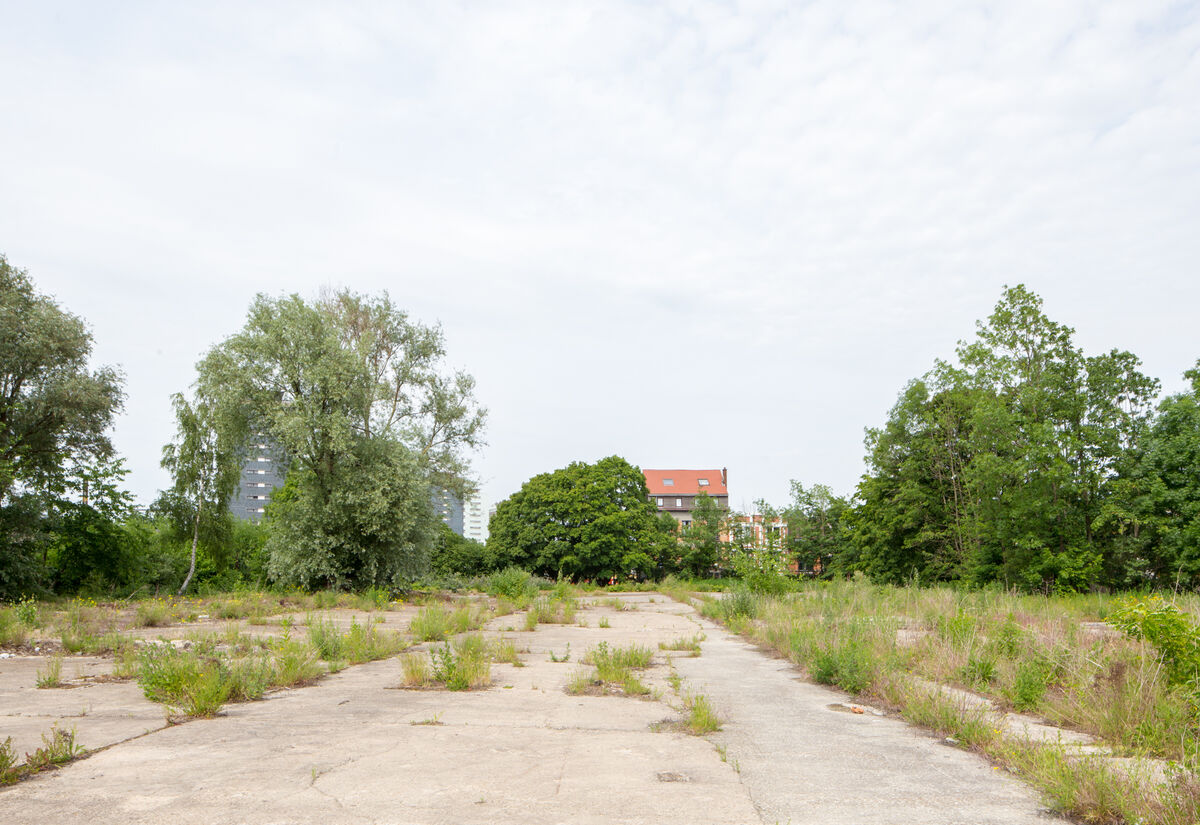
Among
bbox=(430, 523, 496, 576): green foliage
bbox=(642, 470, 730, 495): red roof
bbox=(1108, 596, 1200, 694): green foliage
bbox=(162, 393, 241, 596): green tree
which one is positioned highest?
bbox=(642, 470, 730, 495): red roof

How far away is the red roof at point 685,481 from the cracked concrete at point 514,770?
4129 inches

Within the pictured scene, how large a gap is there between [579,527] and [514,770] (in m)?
55.0

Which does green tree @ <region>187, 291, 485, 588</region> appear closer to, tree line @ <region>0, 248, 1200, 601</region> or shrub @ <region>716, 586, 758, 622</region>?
tree line @ <region>0, 248, 1200, 601</region>

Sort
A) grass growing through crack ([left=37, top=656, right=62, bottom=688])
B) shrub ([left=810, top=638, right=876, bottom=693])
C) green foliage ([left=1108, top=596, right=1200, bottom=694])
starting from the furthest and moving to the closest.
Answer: shrub ([left=810, top=638, right=876, bottom=693]) → grass growing through crack ([left=37, top=656, right=62, bottom=688]) → green foliage ([left=1108, top=596, right=1200, bottom=694])

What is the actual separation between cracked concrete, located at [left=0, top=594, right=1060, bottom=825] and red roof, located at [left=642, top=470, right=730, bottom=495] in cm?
10489

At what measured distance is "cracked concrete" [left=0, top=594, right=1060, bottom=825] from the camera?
14.2 feet

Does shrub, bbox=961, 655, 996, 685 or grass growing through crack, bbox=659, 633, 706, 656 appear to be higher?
shrub, bbox=961, 655, 996, 685

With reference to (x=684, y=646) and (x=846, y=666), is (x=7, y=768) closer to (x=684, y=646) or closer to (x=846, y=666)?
(x=846, y=666)

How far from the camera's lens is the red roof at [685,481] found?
113 metres

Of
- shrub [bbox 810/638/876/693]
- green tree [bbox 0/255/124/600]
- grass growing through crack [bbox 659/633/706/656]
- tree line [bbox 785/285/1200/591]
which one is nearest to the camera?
shrub [bbox 810/638/876/693]

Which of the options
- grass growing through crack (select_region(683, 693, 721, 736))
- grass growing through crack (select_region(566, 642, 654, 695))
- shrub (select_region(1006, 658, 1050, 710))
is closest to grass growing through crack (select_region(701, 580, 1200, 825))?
shrub (select_region(1006, 658, 1050, 710))

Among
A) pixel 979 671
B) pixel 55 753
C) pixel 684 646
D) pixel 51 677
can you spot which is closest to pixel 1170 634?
pixel 979 671

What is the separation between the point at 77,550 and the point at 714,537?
5362 cm

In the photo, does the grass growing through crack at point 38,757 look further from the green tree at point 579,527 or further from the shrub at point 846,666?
A: the green tree at point 579,527
